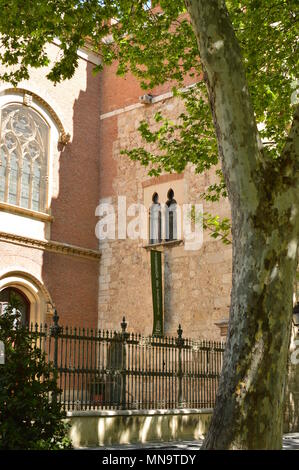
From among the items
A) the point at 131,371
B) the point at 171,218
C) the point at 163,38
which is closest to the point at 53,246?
the point at 171,218

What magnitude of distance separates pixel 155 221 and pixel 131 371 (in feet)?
30.3

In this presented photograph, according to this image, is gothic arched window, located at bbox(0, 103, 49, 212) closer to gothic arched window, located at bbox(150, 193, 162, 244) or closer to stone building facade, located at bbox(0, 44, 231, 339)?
stone building facade, located at bbox(0, 44, 231, 339)

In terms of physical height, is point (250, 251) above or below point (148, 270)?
below

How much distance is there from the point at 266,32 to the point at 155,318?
10.3 meters

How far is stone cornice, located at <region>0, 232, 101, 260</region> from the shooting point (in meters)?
20.3

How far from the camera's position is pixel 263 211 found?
726cm

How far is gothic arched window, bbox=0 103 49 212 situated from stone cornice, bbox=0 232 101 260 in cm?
Result: 125

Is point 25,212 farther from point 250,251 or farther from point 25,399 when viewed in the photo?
point 250,251

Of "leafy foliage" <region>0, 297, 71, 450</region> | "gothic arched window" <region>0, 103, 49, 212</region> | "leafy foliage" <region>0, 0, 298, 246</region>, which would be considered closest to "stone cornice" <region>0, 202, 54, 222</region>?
"gothic arched window" <region>0, 103, 49, 212</region>

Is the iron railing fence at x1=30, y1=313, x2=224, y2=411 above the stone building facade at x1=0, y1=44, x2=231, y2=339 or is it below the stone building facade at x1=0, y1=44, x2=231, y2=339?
below

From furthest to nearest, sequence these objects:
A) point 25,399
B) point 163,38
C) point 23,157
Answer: point 23,157
point 163,38
point 25,399

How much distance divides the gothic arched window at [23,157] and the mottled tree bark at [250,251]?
14037mm

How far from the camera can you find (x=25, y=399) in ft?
25.3
